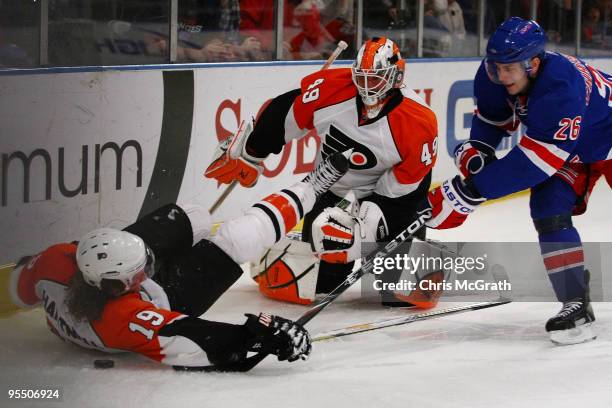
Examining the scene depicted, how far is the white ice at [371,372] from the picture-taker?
118 inches

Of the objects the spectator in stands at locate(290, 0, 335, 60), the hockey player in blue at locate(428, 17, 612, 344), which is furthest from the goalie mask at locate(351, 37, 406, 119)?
the spectator in stands at locate(290, 0, 335, 60)

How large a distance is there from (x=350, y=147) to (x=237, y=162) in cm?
41

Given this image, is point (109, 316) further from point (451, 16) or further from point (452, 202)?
point (451, 16)

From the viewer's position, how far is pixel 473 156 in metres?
3.95

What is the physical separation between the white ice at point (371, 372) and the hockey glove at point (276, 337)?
0.08 m

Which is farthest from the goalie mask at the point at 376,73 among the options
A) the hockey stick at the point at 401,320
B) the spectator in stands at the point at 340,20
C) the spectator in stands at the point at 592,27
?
the spectator in stands at the point at 592,27

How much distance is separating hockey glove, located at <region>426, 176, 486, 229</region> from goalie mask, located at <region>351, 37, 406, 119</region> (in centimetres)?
41

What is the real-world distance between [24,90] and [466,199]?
143 centimetres

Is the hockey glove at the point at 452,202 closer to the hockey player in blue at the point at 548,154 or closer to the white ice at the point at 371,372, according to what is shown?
the hockey player in blue at the point at 548,154

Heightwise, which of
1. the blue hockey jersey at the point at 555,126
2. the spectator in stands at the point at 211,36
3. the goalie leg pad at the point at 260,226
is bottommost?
the goalie leg pad at the point at 260,226

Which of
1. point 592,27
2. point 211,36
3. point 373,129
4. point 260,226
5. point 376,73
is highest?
point 592,27

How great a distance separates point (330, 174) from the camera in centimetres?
367

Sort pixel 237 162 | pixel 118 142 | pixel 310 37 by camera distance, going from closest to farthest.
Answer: pixel 237 162 < pixel 118 142 < pixel 310 37

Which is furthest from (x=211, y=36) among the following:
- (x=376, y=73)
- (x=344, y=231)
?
(x=344, y=231)
